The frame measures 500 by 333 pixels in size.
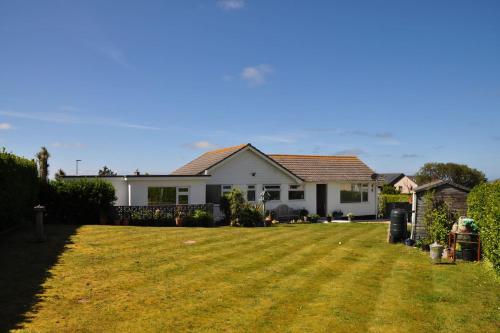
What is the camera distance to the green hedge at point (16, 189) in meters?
17.2

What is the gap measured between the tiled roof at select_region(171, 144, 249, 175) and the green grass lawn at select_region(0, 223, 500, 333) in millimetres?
→ 14798

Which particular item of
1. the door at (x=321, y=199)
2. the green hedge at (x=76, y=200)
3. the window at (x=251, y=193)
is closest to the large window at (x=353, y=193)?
the door at (x=321, y=199)

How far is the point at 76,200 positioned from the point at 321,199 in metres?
21.5

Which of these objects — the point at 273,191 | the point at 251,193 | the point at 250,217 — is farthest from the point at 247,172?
the point at 250,217

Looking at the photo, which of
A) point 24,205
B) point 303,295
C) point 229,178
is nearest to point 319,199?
point 229,178

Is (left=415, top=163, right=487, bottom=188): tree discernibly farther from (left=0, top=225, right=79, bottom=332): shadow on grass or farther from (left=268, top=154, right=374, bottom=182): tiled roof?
(left=0, top=225, right=79, bottom=332): shadow on grass

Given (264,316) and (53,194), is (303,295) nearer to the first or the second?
(264,316)

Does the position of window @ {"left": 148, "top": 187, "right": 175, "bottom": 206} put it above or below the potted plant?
above

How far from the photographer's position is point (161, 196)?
30.0 meters

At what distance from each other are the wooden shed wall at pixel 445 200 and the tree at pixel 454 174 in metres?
75.8

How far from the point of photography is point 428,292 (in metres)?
12.1

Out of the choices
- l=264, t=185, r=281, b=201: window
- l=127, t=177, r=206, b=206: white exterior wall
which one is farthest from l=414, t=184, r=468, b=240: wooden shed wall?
l=264, t=185, r=281, b=201: window

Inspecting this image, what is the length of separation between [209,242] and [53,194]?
Result: 1096cm

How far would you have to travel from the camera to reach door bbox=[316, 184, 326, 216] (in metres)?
38.3
